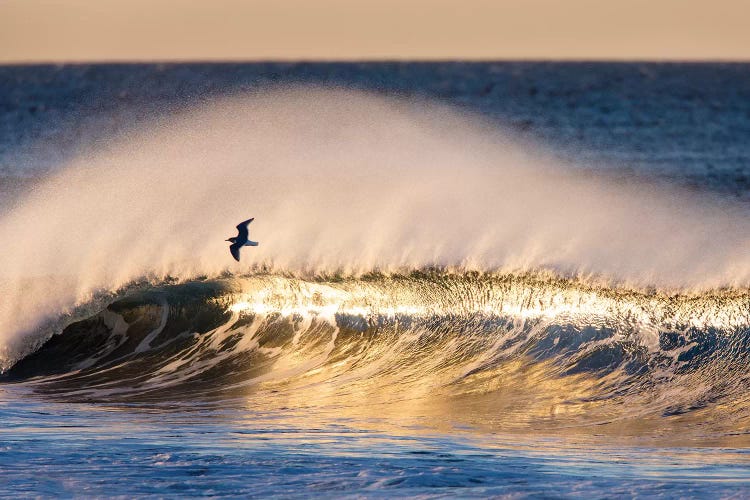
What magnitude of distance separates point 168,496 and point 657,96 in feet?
241

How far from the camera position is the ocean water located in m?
8.77

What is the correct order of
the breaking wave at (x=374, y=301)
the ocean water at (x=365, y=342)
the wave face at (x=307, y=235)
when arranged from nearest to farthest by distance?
1. the ocean water at (x=365, y=342)
2. the breaking wave at (x=374, y=301)
3. the wave face at (x=307, y=235)

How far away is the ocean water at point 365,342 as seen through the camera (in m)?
8.77

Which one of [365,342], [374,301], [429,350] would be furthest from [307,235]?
[429,350]

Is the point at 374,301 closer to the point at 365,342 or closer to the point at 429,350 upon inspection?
the point at 365,342

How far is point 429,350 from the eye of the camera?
1305 centimetres

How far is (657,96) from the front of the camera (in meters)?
78.5

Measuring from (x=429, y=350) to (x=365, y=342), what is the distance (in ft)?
2.58

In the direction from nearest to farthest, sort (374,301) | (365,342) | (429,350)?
(429,350)
(365,342)
(374,301)

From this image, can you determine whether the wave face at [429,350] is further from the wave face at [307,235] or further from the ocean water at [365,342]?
the wave face at [307,235]

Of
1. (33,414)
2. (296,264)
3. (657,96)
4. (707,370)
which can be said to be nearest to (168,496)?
(33,414)

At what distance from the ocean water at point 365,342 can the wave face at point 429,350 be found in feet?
0.11

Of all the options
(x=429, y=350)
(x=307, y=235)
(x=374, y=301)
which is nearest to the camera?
(x=429, y=350)

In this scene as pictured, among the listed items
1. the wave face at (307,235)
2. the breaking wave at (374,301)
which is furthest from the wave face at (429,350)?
the wave face at (307,235)
